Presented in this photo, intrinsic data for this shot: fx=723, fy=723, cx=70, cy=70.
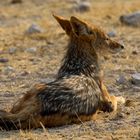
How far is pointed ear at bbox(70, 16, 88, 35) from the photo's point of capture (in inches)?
355

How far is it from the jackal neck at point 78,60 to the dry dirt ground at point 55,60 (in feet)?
2.10

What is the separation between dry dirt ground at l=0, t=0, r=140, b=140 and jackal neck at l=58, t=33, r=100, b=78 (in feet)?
2.10

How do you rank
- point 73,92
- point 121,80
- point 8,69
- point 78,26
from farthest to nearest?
point 8,69, point 121,80, point 78,26, point 73,92

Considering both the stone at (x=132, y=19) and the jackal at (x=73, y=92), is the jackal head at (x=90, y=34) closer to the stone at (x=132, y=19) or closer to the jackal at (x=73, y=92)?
the jackal at (x=73, y=92)

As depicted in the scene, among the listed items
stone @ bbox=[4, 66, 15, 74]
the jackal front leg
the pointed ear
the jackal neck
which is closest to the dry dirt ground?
stone @ bbox=[4, 66, 15, 74]

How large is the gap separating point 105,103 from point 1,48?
16.3ft

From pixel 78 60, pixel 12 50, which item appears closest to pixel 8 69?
pixel 12 50

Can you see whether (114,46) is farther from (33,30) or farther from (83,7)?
(83,7)

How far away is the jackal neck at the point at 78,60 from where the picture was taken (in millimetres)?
9242

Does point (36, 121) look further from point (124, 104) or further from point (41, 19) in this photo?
point (41, 19)

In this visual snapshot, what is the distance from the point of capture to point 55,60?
42.0ft

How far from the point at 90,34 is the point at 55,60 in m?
3.48

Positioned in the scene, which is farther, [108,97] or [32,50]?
[32,50]

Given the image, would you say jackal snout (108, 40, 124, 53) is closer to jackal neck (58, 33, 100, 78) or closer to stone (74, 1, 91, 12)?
jackal neck (58, 33, 100, 78)
